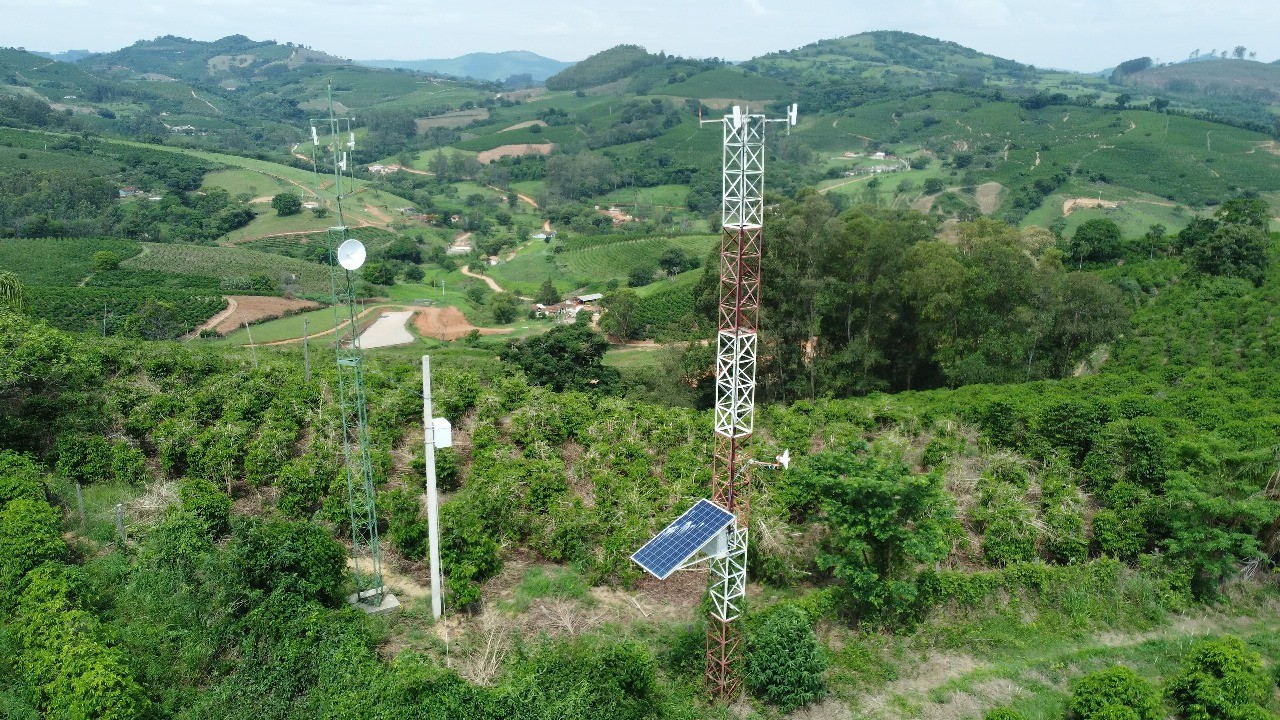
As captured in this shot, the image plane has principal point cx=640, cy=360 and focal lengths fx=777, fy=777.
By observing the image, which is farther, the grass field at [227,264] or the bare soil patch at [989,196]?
the bare soil patch at [989,196]

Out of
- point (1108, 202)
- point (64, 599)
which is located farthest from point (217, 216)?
point (1108, 202)

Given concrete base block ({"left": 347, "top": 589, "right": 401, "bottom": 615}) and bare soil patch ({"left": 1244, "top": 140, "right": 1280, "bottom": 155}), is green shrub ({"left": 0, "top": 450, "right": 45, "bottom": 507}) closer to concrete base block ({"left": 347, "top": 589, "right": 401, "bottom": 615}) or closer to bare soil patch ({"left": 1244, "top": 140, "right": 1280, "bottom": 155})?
concrete base block ({"left": 347, "top": 589, "right": 401, "bottom": 615})

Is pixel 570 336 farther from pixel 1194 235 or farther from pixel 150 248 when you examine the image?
pixel 150 248

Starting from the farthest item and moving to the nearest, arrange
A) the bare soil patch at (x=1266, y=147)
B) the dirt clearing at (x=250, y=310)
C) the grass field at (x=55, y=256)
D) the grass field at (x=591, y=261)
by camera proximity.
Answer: the bare soil patch at (x=1266, y=147) < the grass field at (x=591, y=261) < the grass field at (x=55, y=256) < the dirt clearing at (x=250, y=310)

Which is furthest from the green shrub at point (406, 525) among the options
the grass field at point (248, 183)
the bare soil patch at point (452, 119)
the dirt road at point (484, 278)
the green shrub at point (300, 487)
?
the bare soil patch at point (452, 119)

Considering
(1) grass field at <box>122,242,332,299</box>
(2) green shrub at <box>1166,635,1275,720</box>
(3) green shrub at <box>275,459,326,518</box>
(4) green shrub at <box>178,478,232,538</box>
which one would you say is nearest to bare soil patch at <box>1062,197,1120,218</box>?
(1) grass field at <box>122,242,332,299</box>

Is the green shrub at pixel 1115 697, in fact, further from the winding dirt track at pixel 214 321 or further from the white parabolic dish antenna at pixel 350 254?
the winding dirt track at pixel 214 321
